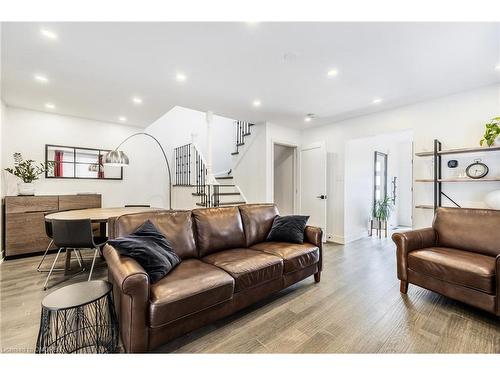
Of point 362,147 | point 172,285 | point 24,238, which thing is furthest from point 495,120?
point 24,238

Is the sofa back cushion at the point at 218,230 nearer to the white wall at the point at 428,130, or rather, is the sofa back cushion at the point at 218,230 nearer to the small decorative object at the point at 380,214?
the white wall at the point at 428,130

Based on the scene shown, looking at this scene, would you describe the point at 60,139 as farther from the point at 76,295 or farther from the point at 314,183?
the point at 314,183

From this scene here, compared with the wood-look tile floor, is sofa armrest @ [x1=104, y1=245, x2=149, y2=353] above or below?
above

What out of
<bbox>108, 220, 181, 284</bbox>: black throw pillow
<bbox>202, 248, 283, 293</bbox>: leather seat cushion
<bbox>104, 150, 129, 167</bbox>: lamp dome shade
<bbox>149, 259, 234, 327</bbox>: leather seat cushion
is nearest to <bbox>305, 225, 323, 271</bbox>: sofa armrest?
<bbox>202, 248, 283, 293</bbox>: leather seat cushion

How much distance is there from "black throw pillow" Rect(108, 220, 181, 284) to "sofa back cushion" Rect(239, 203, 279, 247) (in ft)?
3.41

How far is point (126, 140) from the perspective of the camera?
5.06 meters

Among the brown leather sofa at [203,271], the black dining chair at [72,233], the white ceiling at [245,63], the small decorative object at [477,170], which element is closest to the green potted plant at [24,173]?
the white ceiling at [245,63]

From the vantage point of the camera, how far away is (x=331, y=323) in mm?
1948

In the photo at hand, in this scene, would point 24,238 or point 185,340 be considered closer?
point 185,340

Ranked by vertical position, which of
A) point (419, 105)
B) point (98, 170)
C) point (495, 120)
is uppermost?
point (419, 105)

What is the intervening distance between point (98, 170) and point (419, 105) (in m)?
6.03

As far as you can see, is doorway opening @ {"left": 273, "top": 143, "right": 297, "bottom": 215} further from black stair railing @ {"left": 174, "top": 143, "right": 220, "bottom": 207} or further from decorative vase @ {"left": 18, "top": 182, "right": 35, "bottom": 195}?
decorative vase @ {"left": 18, "top": 182, "right": 35, "bottom": 195}

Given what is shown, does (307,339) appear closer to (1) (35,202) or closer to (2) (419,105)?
(2) (419,105)

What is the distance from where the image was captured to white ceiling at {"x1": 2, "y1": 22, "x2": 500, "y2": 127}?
1.99 metres
